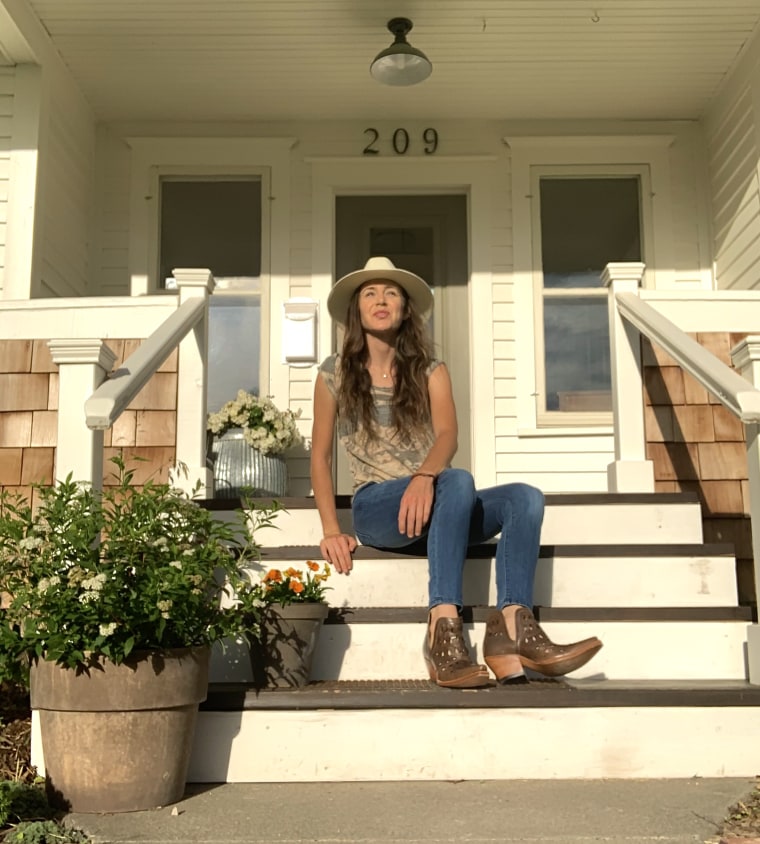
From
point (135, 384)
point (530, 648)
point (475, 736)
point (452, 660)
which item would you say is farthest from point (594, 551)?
point (135, 384)

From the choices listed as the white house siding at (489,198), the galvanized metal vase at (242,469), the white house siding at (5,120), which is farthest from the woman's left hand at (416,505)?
the white house siding at (5,120)

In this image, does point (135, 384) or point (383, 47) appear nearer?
point (135, 384)

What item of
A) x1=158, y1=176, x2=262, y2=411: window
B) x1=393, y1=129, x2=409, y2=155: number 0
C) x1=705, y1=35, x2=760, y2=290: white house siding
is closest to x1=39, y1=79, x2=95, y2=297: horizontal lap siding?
x1=158, y1=176, x2=262, y2=411: window

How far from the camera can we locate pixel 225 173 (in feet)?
17.1

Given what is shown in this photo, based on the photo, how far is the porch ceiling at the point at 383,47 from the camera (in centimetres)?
423

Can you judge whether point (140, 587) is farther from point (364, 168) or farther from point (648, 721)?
point (364, 168)

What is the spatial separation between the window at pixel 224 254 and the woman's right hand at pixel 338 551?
231 centimetres

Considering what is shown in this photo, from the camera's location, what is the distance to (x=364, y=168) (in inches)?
202

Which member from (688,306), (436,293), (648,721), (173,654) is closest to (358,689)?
(173,654)

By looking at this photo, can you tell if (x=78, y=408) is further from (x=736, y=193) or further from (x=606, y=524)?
(x=736, y=193)

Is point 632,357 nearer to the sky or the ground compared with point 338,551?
nearer to the sky

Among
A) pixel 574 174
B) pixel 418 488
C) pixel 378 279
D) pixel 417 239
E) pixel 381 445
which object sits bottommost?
pixel 418 488

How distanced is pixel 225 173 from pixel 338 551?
2988 mm

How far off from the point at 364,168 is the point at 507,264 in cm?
90
